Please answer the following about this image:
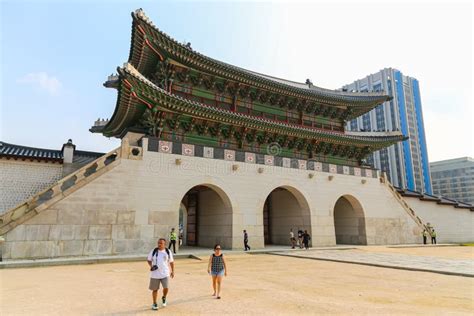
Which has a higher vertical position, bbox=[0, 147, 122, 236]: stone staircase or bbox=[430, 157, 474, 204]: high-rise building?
bbox=[430, 157, 474, 204]: high-rise building

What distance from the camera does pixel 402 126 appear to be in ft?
259

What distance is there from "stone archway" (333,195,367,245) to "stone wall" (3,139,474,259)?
0.38 m

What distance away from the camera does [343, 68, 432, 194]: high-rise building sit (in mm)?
77375

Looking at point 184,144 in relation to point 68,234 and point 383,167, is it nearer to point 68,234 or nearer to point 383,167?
point 68,234

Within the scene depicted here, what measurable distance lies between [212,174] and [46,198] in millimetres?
8705

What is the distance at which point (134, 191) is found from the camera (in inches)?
631

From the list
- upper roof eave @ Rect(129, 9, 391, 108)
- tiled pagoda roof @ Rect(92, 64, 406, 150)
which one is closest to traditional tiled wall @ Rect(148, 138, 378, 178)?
tiled pagoda roof @ Rect(92, 64, 406, 150)

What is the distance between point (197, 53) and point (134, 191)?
9191 millimetres

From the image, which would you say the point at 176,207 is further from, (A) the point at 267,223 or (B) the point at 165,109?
(A) the point at 267,223

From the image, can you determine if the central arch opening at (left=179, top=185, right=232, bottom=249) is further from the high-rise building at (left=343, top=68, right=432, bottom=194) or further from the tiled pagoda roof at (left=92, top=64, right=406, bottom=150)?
the high-rise building at (left=343, top=68, right=432, bottom=194)

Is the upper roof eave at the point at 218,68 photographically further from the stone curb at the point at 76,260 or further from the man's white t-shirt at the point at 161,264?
the man's white t-shirt at the point at 161,264

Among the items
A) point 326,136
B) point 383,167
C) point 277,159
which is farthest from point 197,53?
point 383,167

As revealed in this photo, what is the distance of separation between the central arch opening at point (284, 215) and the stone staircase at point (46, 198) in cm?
1262

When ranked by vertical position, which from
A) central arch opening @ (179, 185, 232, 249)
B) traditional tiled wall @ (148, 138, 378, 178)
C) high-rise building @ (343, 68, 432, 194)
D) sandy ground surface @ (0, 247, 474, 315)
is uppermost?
high-rise building @ (343, 68, 432, 194)
